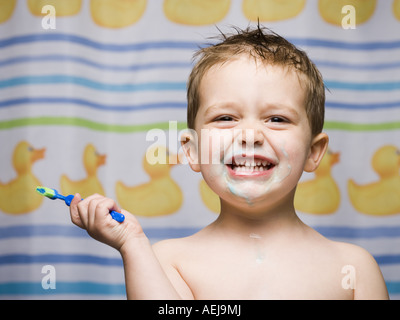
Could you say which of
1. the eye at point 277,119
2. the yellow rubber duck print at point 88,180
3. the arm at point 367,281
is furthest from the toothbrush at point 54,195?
the yellow rubber duck print at point 88,180

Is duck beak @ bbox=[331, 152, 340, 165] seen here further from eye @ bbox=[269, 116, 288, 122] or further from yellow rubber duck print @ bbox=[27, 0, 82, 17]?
yellow rubber duck print @ bbox=[27, 0, 82, 17]

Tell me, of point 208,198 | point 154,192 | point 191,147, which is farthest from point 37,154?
point 191,147

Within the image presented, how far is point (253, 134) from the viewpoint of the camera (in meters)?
0.78

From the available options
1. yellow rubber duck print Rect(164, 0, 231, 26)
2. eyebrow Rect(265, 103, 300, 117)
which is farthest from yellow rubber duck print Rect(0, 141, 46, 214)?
eyebrow Rect(265, 103, 300, 117)

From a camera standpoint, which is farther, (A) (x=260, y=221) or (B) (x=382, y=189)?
(B) (x=382, y=189)

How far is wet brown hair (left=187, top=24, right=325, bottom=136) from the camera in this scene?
830 mm

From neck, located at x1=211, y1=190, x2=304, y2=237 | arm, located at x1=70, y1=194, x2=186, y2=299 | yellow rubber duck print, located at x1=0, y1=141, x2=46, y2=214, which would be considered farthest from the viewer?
yellow rubber duck print, located at x1=0, y1=141, x2=46, y2=214

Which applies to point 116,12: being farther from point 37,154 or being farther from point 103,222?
point 103,222

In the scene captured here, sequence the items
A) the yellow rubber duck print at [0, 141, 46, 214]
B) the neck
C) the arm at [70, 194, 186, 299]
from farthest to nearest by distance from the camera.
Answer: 1. the yellow rubber duck print at [0, 141, 46, 214]
2. the neck
3. the arm at [70, 194, 186, 299]

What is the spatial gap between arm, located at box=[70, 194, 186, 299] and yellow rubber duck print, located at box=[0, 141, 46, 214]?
0.50 metres

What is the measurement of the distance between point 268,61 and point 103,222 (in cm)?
32

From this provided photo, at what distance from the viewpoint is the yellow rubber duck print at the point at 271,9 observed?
1300 mm

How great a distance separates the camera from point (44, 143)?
1.25 meters
